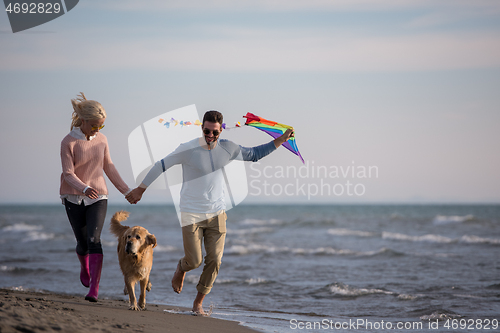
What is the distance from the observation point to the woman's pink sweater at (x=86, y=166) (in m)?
4.62

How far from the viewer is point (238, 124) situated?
5059mm

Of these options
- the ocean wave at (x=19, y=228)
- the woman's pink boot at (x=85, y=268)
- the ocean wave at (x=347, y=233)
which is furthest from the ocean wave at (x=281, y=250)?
the ocean wave at (x=19, y=228)

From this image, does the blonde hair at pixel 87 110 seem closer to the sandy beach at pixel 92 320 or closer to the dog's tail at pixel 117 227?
the dog's tail at pixel 117 227

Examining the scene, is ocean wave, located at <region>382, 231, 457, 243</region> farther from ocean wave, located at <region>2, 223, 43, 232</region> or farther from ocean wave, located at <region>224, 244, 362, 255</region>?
ocean wave, located at <region>2, 223, 43, 232</region>

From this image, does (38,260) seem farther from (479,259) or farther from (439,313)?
(479,259)

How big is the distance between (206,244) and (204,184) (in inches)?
28.0

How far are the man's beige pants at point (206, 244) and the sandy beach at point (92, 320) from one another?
1.51 feet

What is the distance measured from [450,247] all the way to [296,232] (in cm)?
790

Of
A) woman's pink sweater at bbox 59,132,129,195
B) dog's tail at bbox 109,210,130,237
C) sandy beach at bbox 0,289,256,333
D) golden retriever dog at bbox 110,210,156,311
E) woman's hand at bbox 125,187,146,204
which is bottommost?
sandy beach at bbox 0,289,256,333

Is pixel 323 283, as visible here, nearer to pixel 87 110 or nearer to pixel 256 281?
pixel 256 281

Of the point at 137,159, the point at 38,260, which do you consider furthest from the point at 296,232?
the point at 137,159

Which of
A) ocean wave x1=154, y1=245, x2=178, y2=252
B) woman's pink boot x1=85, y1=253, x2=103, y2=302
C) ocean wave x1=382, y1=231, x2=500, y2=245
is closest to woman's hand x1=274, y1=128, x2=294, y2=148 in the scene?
woman's pink boot x1=85, y1=253, x2=103, y2=302

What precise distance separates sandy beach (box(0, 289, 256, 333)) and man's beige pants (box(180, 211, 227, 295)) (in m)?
0.46

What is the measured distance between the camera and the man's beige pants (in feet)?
15.6
